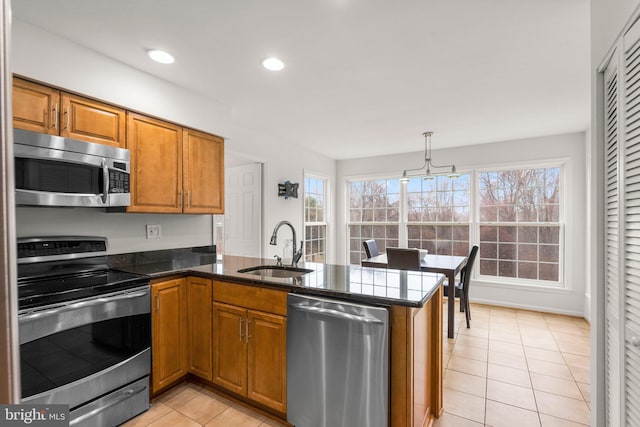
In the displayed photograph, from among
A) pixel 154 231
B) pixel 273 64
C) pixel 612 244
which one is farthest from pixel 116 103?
pixel 612 244

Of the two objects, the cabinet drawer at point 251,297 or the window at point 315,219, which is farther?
the window at point 315,219

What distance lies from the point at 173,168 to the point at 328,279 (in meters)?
1.68

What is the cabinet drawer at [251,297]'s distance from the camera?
74.2 inches

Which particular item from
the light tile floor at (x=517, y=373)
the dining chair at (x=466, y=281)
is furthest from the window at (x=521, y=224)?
the dining chair at (x=466, y=281)

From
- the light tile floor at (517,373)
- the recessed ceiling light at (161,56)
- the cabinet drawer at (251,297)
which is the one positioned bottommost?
the light tile floor at (517,373)

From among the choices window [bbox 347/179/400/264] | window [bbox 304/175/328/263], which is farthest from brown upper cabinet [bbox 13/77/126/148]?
window [bbox 347/179/400/264]

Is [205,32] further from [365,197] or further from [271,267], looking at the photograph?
[365,197]

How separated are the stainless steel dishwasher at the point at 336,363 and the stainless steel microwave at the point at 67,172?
149 cm

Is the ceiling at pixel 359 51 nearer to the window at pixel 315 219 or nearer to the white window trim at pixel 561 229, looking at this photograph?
the white window trim at pixel 561 229

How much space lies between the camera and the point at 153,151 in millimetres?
2467

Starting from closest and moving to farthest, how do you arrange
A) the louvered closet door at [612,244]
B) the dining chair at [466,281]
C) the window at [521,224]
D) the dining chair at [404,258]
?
the louvered closet door at [612,244]
the dining chair at [404,258]
the dining chair at [466,281]
the window at [521,224]

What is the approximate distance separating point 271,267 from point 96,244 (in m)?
1.31

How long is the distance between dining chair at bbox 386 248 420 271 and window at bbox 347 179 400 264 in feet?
7.15

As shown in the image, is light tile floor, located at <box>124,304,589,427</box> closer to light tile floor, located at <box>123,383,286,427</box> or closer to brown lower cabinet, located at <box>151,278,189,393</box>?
light tile floor, located at <box>123,383,286,427</box>
